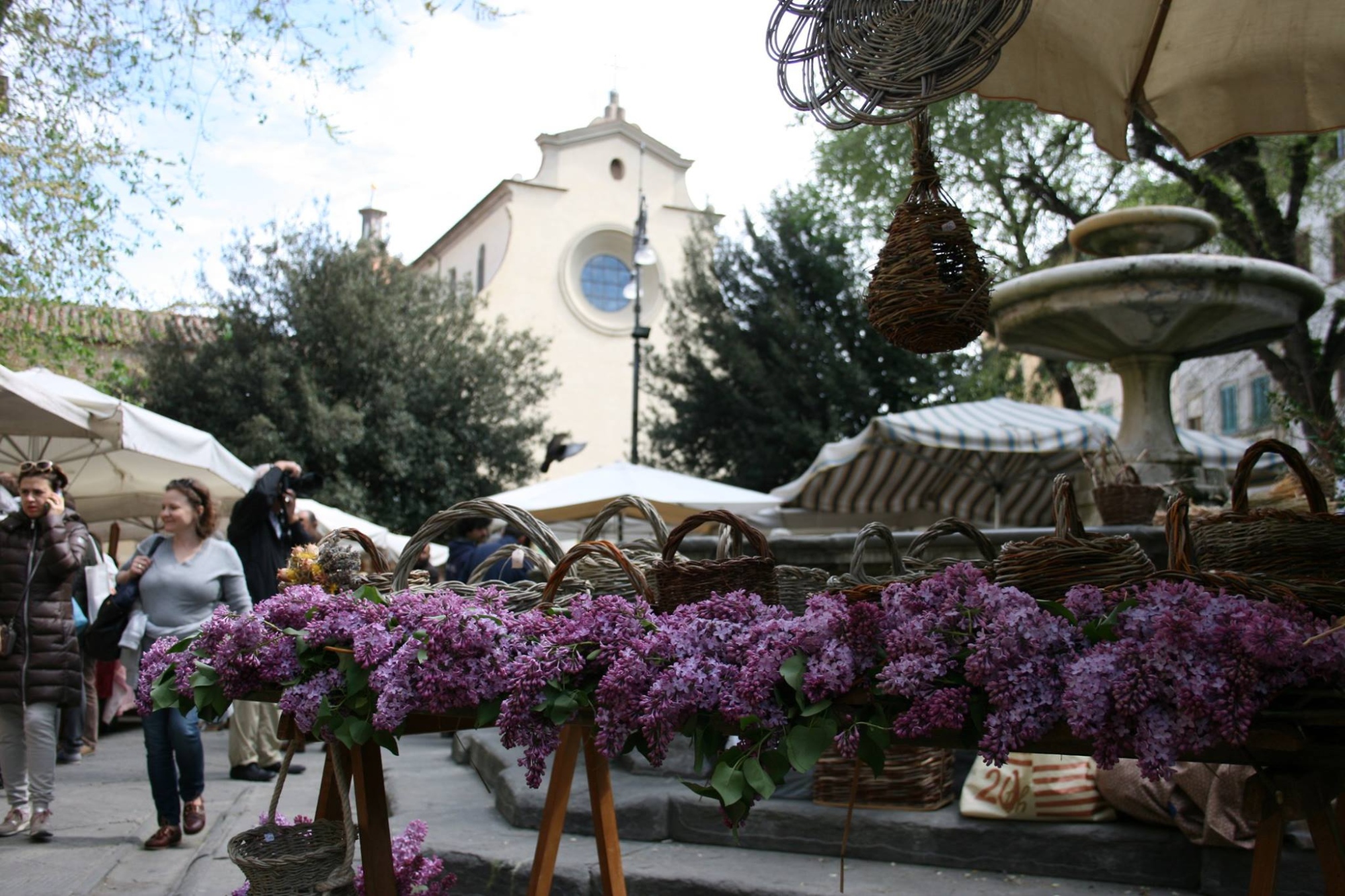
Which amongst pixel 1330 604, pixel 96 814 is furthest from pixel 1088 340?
pixel 96 814

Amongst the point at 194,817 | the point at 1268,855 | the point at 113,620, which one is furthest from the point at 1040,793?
the point at 113,620

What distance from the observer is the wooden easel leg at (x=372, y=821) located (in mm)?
2801

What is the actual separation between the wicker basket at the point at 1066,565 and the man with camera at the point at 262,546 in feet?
17.8

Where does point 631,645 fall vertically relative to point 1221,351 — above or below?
below

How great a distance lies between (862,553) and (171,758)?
4.07 meters

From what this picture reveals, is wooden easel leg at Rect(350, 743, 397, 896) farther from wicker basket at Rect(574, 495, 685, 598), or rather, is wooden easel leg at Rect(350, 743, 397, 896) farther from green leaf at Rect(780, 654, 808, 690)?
green leaf at Rect(780, 654, 808, 690)

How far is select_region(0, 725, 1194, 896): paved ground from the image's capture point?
161 inches

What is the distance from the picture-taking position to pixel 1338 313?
11.7 m

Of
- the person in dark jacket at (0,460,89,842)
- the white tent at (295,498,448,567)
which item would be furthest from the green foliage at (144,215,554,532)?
the person in dark jacket at (0,460,89,842)

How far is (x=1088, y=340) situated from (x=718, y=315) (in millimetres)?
17116

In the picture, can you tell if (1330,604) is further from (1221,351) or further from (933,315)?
(1221,351)

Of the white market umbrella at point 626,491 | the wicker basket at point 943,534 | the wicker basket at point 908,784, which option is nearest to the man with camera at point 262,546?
the white market umbrella at point 626,491

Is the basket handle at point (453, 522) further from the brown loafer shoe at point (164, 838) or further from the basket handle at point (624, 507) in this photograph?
the brown loafer shoe at point (164, 838)

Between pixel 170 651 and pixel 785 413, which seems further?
pixel 785 413
